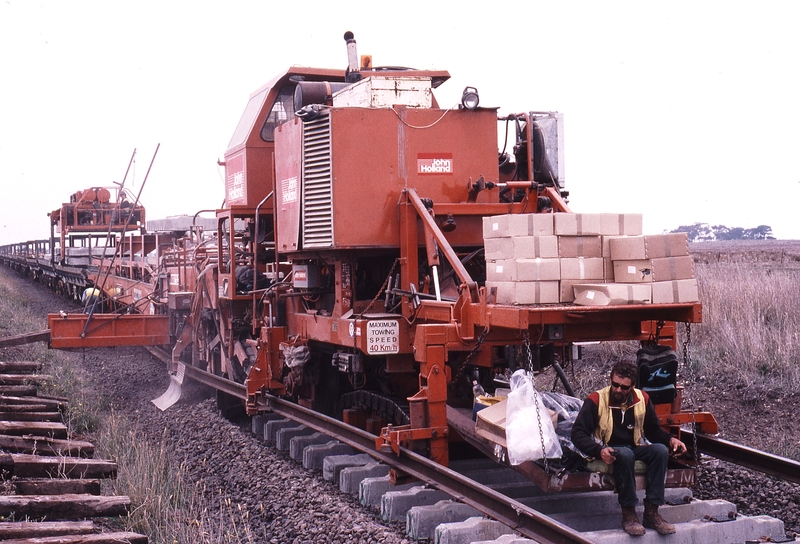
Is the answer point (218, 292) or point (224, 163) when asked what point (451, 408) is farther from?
point (224, 163)

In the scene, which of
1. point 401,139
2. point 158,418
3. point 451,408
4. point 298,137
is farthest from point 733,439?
point 158,418

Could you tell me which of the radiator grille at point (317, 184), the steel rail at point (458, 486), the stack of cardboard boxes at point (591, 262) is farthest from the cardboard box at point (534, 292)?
the radiator grille at point (317, 184)

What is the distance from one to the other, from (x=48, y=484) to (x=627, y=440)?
410 centimetres

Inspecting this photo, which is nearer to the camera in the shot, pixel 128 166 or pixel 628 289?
pixel 628 289

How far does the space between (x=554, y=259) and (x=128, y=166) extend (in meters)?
8.97

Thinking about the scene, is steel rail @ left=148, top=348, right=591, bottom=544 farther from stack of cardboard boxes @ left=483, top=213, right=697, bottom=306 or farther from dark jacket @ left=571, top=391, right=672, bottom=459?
stack of cardboard boxes @ left=483, top=213, right=697, bottom=306

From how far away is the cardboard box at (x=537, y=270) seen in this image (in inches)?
231

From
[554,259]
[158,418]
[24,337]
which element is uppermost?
[554,259]

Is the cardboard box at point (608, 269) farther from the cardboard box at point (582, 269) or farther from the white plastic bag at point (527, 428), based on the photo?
the white plastic bag at point (527, 428)

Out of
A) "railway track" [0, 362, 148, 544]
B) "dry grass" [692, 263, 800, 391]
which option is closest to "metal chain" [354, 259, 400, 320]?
"railway track" [0, 362, 148, 544]

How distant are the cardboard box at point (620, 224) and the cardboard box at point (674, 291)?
1.55 ft

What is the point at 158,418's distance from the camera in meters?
11.3

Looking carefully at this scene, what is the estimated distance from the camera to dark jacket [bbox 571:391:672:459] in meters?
5.39

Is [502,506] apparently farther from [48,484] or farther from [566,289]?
[48,484]
